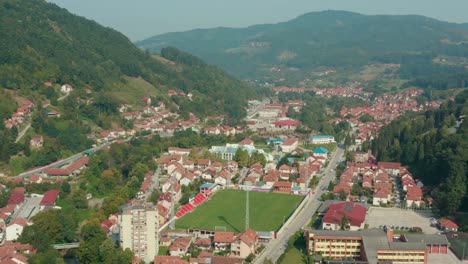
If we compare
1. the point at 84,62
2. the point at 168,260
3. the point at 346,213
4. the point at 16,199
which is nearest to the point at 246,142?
the point at 346,213

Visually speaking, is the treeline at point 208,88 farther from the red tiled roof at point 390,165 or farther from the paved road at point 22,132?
the red tiled roof at point 390,165

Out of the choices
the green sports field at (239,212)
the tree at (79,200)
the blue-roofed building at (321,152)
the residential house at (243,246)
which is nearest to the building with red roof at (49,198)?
the tree at (79,200)

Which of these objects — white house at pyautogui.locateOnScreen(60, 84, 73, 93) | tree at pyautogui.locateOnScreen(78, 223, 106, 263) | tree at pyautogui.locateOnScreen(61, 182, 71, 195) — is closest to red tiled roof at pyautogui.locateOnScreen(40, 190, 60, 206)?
tree at pyautogui.locateOnScreen(61, 182, 71, 195)

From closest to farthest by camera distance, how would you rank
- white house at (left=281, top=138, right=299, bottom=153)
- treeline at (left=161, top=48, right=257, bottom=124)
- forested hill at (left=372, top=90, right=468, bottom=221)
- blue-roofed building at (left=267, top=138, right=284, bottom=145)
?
1. forested hill at (left=372, top=90, right=468, bottom=221)
2. white house at (left=281, top=138, right=299, bottom=153)
3. blue-roofed building at (left=267, top=138, right=284, bottom=145)
4. treeline at (left=161, top=48, right=257, bottom=124)

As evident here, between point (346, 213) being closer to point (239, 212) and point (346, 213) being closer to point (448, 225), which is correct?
point (448, 225)

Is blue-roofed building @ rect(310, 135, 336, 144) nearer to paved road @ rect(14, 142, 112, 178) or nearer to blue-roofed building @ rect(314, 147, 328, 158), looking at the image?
blue-roofed building @ rect(314, 147, 328, 158)

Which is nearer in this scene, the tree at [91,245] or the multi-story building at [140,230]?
the tree at [91,245]

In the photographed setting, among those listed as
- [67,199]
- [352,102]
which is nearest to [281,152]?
[67,199]
